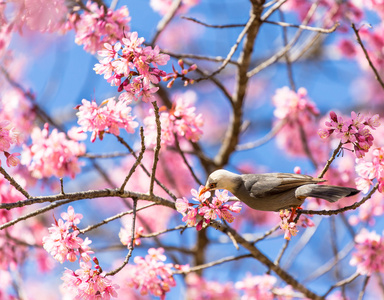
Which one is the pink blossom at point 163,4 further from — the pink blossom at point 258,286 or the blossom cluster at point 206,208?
the blossom cluster at point 206,208

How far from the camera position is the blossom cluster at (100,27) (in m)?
3.00

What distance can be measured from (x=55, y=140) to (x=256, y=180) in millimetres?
1558

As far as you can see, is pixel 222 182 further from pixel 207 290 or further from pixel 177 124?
pixel 207 290

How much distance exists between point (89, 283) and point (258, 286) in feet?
6.32

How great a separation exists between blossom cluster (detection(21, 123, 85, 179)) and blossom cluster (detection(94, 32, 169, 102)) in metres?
1.27

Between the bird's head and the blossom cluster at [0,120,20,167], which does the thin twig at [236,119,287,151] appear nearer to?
the bird's head

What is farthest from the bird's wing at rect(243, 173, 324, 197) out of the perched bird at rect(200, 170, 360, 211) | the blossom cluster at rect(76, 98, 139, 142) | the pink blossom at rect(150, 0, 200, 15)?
the pink blossom at rect(150, 0, 200, 15)

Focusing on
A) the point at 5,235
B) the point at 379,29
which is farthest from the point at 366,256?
the point at 379,29

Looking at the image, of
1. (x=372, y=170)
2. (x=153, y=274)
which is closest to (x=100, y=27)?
(x=153, y=274)

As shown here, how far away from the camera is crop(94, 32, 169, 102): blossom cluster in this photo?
83.3 inches

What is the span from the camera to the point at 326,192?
2.20m

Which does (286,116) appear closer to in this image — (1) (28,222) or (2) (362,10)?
(2) (362,10)

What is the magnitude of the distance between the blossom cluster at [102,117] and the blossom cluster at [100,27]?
2.02ft

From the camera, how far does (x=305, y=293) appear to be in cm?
314
